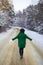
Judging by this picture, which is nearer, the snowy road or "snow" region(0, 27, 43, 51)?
the snowy road

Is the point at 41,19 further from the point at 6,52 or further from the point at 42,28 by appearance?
the point at 6,52

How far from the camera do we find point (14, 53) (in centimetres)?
241

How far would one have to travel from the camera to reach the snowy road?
92.0 inches

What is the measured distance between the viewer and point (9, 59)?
237 centimetres

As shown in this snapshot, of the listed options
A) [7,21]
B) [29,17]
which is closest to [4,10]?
[7,21]

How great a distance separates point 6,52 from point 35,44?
1.24 feet

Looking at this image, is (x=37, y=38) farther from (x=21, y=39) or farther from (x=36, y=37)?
(x=21, y=39)

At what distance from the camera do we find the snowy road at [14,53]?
234 cm

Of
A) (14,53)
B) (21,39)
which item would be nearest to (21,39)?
(21,39)

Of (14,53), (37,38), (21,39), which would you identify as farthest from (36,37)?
(14,53)

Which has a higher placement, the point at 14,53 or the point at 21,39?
the point at 21,39

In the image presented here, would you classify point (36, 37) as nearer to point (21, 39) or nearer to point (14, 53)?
point (21, 39)

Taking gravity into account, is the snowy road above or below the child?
below

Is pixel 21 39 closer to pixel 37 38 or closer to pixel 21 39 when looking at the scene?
pixel 21 39
